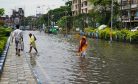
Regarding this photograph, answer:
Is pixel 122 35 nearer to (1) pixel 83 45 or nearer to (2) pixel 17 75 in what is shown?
(1) pixel 83 45

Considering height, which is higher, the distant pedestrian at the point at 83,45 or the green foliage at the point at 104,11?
the green foliage at the point at 104,11

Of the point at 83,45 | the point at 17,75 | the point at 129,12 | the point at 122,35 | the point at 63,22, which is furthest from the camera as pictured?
the point at 63,22

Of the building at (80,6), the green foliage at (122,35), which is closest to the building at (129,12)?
the green foliage at (122,35)

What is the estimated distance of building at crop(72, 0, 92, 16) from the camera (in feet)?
384

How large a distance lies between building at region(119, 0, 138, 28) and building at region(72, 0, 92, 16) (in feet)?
113

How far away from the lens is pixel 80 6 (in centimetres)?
12788

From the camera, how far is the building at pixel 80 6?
117 metres

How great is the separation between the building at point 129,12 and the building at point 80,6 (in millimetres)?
34335

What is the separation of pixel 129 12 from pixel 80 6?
51.7m

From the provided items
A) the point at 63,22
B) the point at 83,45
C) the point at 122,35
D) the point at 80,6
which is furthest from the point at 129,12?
the point at 83,45

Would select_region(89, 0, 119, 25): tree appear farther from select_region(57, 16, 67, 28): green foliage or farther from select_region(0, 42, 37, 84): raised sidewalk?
select_region(0, 42, 37, 84): raised sidewalk

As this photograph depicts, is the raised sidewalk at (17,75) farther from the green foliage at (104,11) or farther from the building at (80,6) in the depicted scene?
the building at (80,6)

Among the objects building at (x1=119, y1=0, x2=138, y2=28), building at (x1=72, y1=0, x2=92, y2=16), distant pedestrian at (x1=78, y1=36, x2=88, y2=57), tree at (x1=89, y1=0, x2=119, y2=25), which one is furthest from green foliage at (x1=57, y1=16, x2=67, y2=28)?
distant pedestrian at (x1=78, y1=36, x2=88, y2=57)

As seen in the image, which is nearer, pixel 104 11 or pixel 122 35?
pixel 122 35
